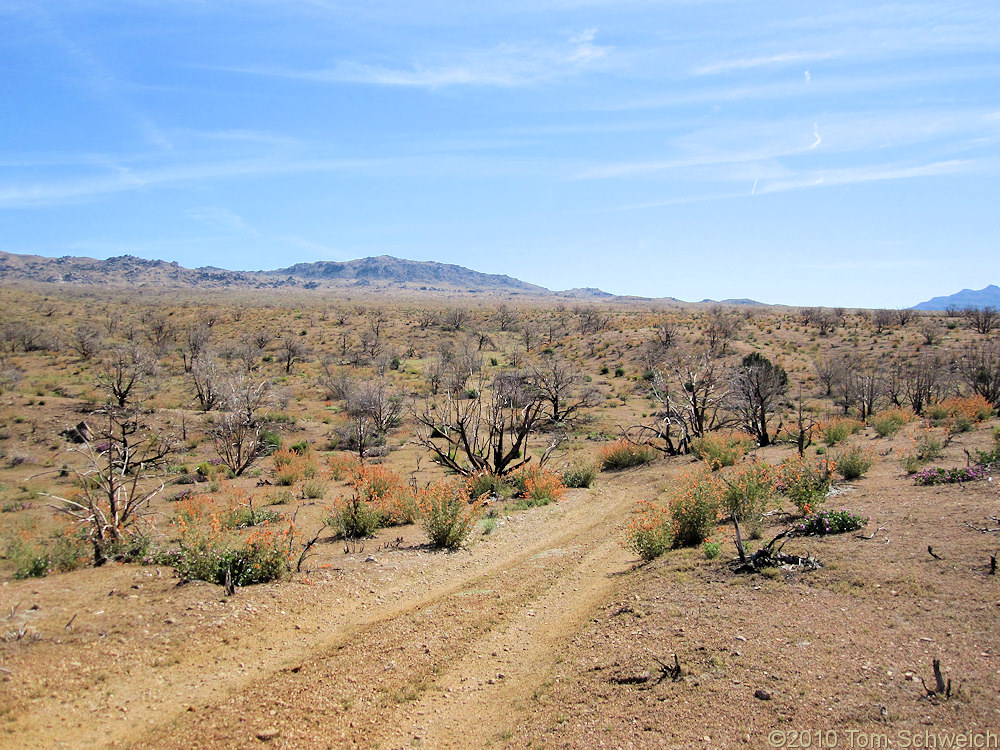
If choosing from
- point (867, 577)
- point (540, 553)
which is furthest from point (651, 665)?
point (540, 553)

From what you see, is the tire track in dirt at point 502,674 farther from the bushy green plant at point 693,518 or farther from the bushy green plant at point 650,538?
the bushy green plant at point 693,518

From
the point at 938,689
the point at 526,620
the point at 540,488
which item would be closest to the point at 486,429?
the point at 540,488

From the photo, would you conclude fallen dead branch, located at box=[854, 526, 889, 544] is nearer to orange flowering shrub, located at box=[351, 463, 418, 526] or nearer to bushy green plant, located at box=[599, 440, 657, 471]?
orange flowering shrub, located at box=[351, 463, 418, 526]

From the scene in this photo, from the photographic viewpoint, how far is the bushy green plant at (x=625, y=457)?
1771 centimetres

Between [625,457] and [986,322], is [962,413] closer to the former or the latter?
[625,457]

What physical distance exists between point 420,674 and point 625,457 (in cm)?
1312

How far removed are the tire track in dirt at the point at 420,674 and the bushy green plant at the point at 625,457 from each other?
9.29 metres

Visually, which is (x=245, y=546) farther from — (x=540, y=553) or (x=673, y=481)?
(x=673, y=481)

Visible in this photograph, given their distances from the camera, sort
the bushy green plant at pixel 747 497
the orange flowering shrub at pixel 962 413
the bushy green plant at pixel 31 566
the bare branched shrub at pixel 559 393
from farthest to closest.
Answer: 1. the bare branched shrub at pixel 559 393
2. the orange flowering shrub at pixel 962 413
3. the bushy green plant at pixel 747 497
4. the bushy green plant at pixel 31 566

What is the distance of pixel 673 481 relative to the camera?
14367 millimetres

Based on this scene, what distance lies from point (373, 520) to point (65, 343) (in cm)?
4360

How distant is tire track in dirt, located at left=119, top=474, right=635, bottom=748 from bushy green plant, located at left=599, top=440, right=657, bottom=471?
9294 millimetres

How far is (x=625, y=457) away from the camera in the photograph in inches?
698

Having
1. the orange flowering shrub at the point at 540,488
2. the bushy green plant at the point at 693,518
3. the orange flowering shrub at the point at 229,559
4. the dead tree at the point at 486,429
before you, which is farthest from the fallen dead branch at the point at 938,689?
the dead tree at the point at 486,429
